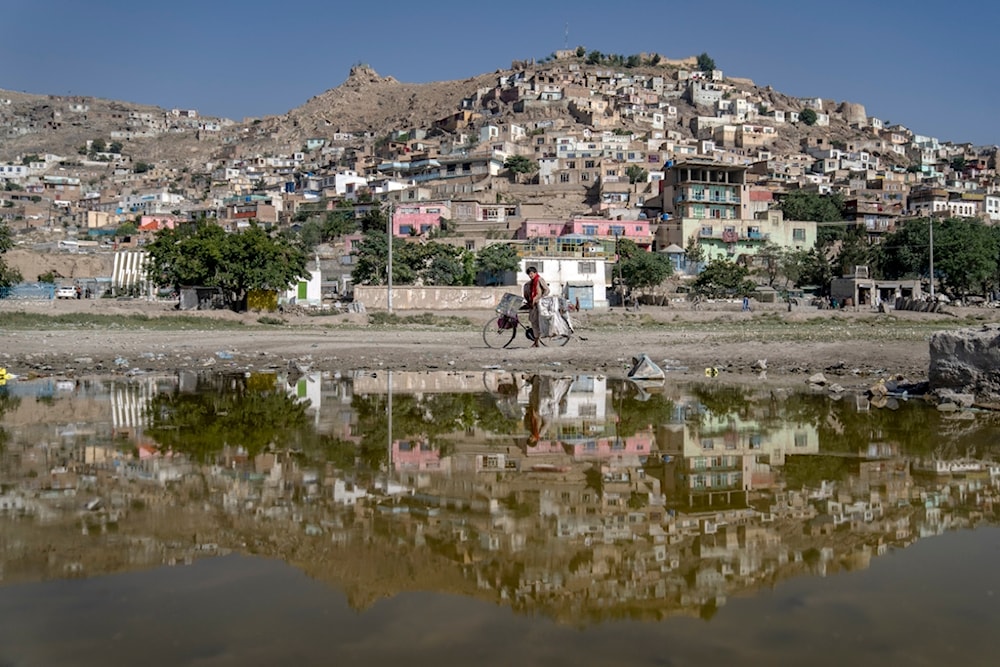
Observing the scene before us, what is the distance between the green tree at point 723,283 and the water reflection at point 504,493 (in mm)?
45489

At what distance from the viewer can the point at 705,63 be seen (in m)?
185

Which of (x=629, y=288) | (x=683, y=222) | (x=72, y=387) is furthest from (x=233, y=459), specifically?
(x=683, y=222)

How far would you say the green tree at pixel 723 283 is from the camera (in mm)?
54625

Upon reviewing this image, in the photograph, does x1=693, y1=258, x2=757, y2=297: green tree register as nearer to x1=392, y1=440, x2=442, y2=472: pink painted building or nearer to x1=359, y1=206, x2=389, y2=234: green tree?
x1=359, y1=206, x2=389, y2=234: green tree

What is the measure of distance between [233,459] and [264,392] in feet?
16.9

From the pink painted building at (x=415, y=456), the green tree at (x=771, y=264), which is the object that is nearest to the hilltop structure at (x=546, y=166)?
the green tree at (x=771, y=264)

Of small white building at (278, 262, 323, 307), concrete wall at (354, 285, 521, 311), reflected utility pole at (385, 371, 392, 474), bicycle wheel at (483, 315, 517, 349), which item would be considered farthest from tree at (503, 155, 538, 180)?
reflected utility pole at (385, 371, 392, 474)

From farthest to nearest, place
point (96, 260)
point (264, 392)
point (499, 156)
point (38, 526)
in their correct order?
point (499, 156)
point (96, 260)
point (264, 392)
point (38, 526)

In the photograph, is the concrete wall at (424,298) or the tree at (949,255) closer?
the concrete wall at (424,298)

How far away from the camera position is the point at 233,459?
6664 millimetres

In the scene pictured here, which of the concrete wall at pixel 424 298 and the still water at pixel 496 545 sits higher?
the concrete wall at pixel 424 298

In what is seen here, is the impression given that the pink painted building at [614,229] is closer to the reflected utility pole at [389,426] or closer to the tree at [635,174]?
the tree at [635,174]

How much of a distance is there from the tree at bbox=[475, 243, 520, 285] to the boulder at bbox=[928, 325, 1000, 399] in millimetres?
44180

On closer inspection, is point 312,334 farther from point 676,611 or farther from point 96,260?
point 96,260
